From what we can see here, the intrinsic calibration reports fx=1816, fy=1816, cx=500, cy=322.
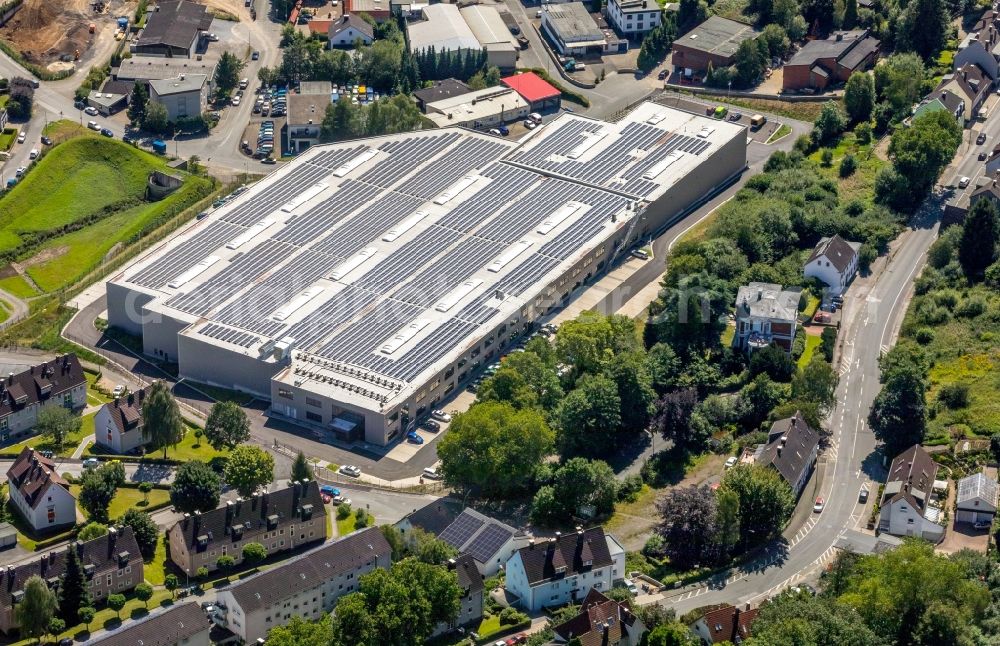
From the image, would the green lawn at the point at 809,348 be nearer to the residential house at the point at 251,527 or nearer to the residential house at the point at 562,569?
the residential house at the point at 562,569

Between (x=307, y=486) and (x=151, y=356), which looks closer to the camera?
(x=307, y=486)

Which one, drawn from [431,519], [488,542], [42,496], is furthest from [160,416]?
[488,542]

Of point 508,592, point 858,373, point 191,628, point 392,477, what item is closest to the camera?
point 191,628

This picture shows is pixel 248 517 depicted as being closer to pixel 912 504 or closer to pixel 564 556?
pixel 564 556

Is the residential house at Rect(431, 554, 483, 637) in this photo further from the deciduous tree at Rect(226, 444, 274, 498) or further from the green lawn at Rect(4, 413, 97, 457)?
the green lawn at Rect(4, 413, 97, 457)

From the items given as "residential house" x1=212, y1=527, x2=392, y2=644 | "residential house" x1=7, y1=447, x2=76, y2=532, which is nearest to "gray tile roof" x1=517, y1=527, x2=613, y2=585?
"residential house" x1=212, y1=527, x2=392, y2=644

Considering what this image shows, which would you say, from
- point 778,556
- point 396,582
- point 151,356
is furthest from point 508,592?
point 151,356

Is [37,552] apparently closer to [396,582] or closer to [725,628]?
[396,582]
